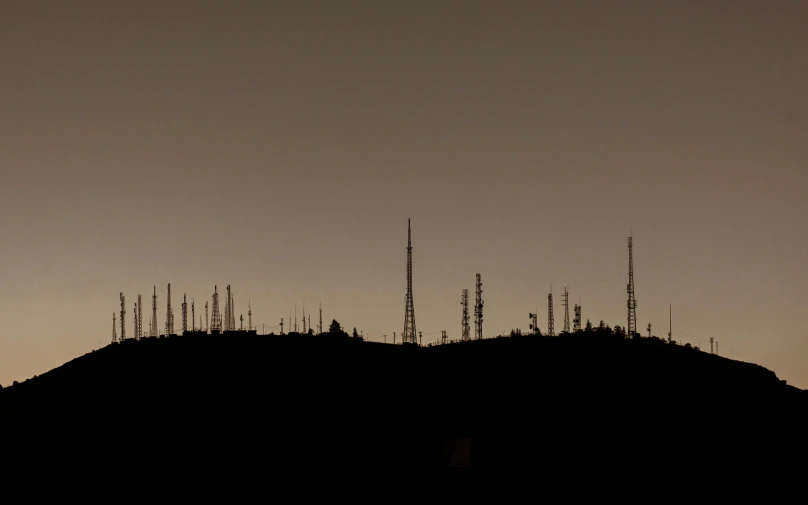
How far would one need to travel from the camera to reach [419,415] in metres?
70.6

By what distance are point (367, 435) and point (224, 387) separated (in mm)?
11831

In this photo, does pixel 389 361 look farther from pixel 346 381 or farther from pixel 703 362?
pixel 703 362

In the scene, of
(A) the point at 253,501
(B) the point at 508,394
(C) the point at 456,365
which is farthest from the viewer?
(C) the point at 456,365

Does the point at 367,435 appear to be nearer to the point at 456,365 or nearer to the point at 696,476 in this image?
the point at 456,365

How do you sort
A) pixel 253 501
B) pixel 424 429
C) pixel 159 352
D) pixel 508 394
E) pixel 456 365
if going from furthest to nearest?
1. pixel 159 352
2. pixel 456 365
3. pixel 508 394
4. pixel 424 429
5. pixel 253 501

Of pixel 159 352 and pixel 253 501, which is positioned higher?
pixel 159 352

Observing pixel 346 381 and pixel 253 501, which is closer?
pixel 253 501

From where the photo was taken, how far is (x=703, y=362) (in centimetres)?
8338

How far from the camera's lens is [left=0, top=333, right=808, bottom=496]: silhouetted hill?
6588cm

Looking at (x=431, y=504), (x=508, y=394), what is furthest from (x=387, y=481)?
(x=508, y=394)

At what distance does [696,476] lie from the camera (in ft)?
216

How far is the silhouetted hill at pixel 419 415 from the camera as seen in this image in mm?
65875

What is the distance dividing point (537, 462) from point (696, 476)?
9.17 metres

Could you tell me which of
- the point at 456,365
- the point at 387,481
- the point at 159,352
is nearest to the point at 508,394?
the point at 456,365
